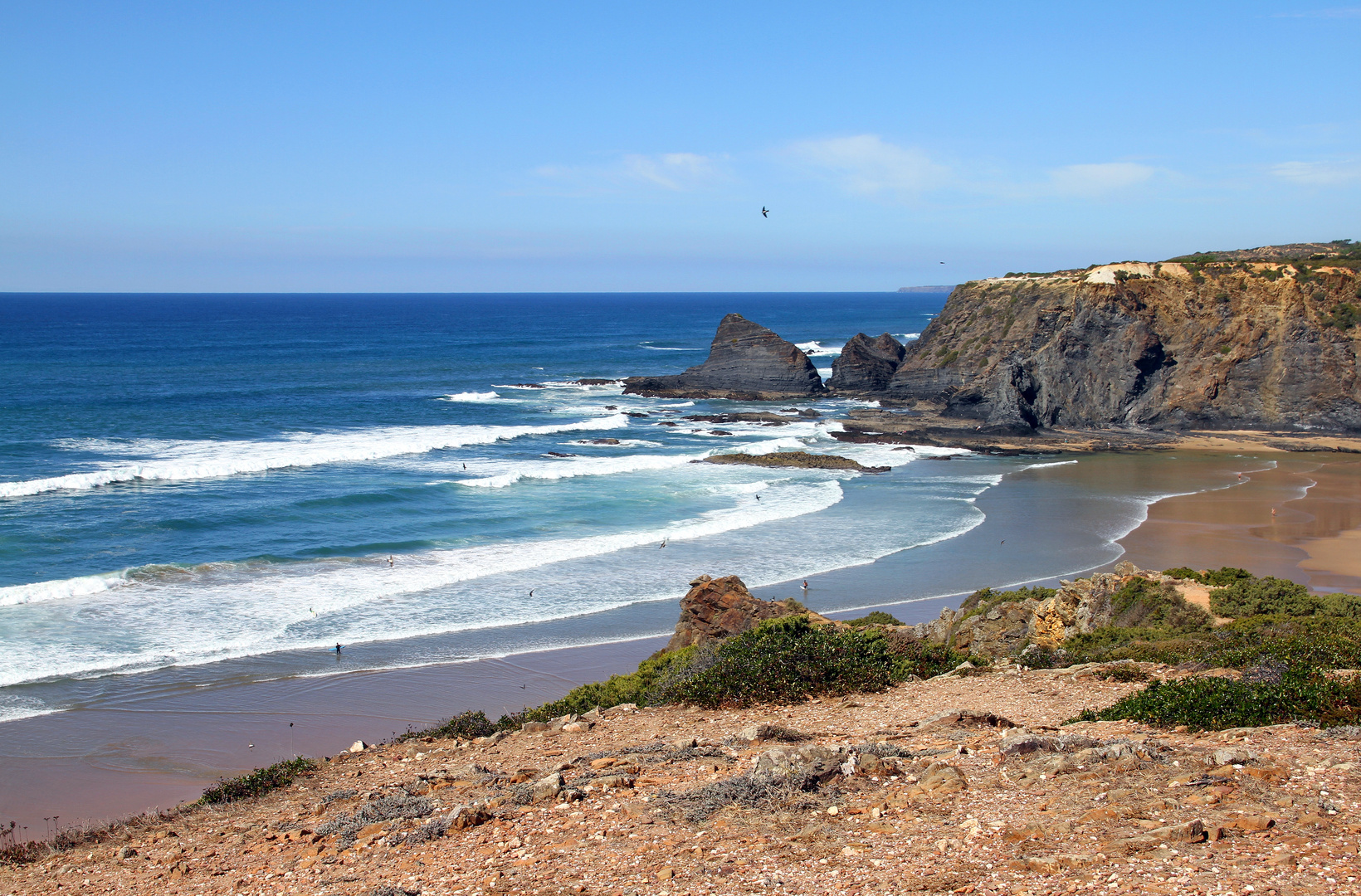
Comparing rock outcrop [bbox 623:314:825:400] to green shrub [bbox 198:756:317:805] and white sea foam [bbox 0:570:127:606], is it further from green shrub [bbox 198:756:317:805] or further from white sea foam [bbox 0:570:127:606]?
green shrub [bbox 198:756:317:805]

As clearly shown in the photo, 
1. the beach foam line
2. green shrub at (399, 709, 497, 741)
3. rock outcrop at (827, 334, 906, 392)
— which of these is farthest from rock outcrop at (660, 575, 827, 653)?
rock outcrop at (827, 334, 906, 392)

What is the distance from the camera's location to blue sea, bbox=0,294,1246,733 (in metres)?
20.7

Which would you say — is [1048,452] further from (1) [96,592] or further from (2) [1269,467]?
(1) [96,592]

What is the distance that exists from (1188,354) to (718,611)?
45.8m

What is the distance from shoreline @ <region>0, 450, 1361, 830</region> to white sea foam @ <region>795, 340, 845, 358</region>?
234 ft

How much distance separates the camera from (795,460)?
141 ft

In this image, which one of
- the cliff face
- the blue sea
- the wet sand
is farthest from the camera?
the cliff face

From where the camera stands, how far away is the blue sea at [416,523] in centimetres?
2072

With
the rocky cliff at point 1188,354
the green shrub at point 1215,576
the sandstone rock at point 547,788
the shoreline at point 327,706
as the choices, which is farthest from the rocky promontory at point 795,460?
the sandstone rock at point 547,788

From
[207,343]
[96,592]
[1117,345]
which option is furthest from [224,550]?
[207,343]

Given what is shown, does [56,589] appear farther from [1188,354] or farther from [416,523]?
[1188,354]

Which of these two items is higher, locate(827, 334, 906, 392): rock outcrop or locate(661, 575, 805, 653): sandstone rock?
locate(827, 334, 906, 392): rock outcrop

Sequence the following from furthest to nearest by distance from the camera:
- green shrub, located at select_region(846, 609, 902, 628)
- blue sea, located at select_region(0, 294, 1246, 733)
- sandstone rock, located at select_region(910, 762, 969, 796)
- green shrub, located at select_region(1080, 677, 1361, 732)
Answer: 1. blue sea, located at select_region(0, 294, 1246, 733)
2. green shrub, located at select_region(846, 609, 902, 628)
3. green shrub, located at select_region(1080, 677, 1361, 732)
4. sandstone rock, located at select_region(910, 762, 969, 796)

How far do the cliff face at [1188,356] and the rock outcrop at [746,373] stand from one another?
13.3 metres
